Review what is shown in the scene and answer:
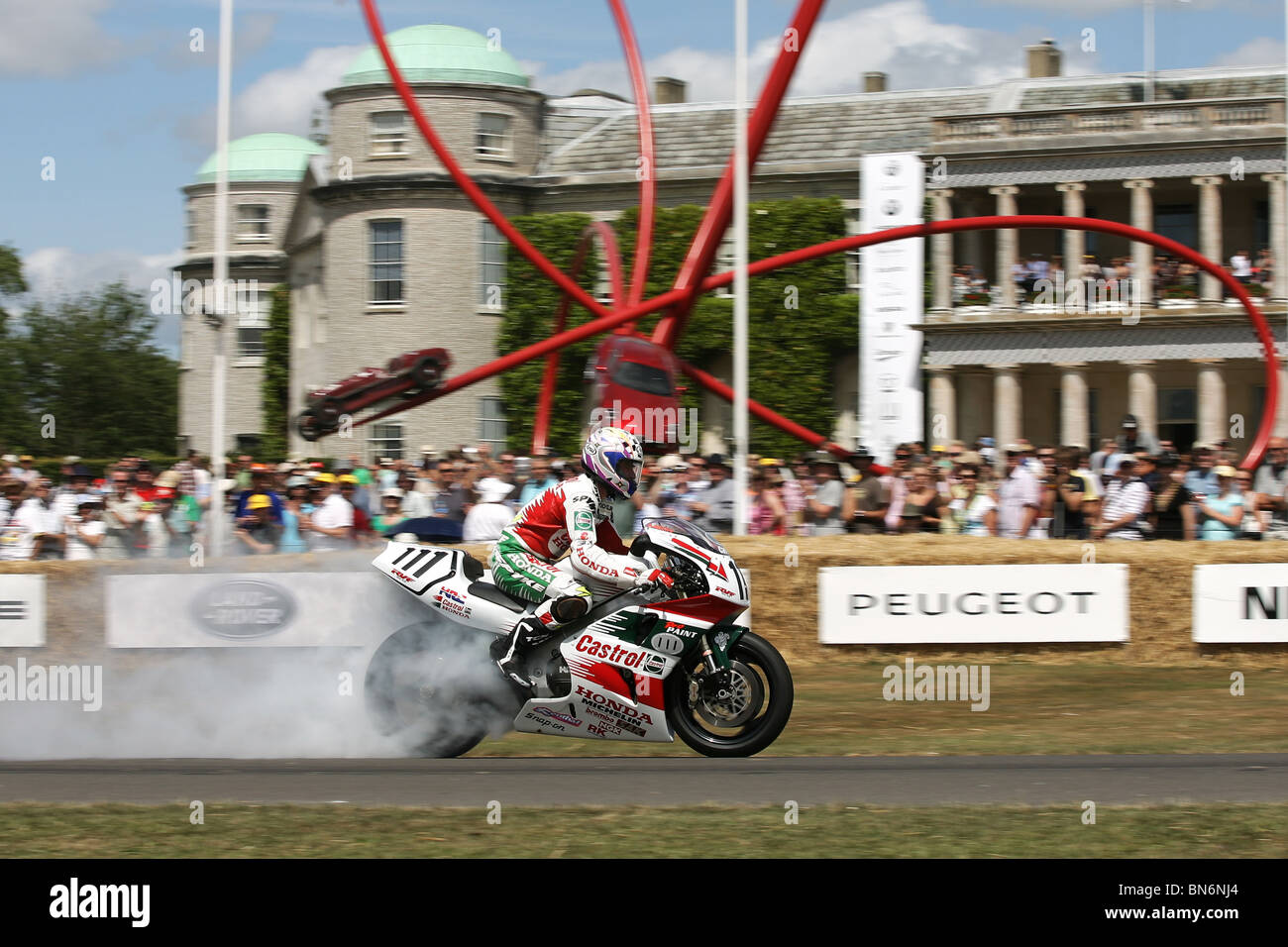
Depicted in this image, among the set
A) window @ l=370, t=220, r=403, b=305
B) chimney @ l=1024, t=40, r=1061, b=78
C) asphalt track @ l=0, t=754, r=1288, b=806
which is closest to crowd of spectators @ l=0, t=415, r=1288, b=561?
asphalt track @ l=0, t=754, r=1288, b=806

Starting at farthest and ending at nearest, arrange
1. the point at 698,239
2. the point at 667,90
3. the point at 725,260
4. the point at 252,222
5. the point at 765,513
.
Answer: the point at 252,222 → the point at 667,90 → the point at 725,260 → the point at 698,239 → the point at 765,513

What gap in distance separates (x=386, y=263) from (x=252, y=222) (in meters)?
14.0

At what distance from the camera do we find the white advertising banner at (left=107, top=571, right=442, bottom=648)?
9.82 meters

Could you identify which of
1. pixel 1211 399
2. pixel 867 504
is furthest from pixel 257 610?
pixel 1211 399

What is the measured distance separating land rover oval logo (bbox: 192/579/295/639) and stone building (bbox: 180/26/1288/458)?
28624 millimetres

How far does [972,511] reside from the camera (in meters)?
15.8

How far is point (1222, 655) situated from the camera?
13820mm

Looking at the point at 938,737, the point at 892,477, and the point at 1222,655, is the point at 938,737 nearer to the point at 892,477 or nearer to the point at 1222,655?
the point at 1222,655

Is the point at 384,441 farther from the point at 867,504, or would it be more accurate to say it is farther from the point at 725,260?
the point at 867,504

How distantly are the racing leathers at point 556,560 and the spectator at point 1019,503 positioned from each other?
7.14 meters

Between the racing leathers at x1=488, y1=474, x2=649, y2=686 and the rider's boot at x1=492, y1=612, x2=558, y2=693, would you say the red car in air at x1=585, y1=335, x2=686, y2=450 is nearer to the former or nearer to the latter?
the racing leathers at x1=488, y1=474, x2=649, y2=686

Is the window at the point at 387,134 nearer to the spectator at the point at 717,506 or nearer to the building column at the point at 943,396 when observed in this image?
the building column at the point at 943,396

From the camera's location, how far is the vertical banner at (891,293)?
36.7 meters

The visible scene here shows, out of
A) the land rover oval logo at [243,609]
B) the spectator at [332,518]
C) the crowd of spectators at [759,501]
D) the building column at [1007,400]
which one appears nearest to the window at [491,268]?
the building column at [1007,400]
